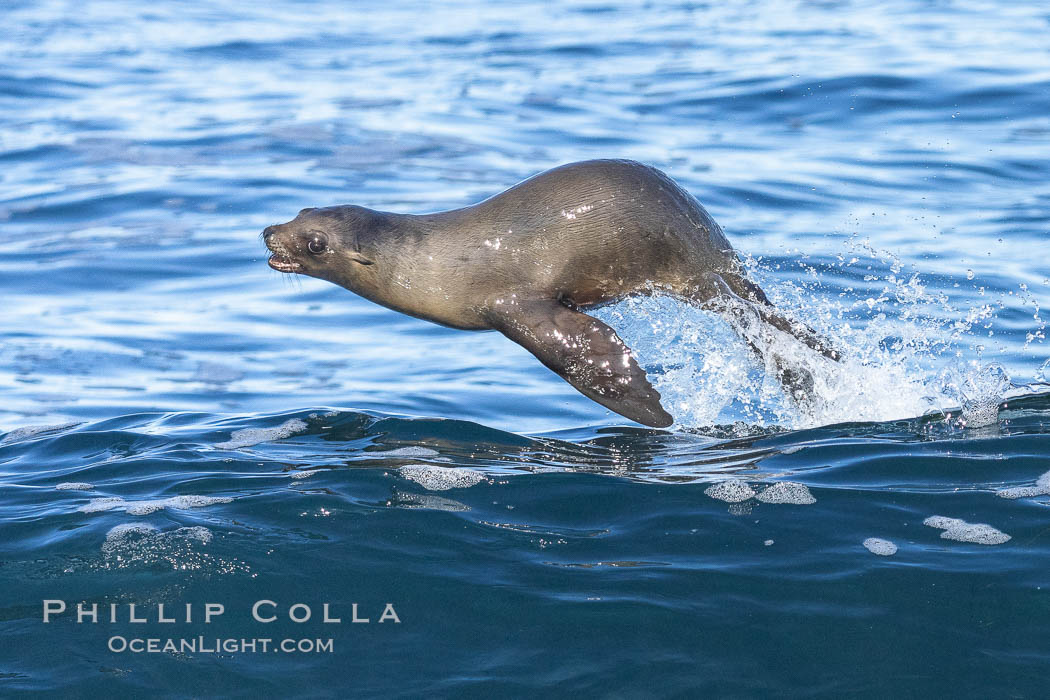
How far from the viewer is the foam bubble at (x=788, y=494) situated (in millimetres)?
6543

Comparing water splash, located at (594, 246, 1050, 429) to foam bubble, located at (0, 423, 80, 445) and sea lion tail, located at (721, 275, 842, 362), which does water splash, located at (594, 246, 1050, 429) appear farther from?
foam bubble, located at (0, 423, 80, 445)

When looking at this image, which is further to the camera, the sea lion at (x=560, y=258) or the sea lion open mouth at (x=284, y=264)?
the sea lion open mouth at (x=284, y=264)

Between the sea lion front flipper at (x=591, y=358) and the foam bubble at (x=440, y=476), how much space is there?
0.89 metres

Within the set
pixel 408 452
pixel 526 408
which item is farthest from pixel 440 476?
pixel 526 408

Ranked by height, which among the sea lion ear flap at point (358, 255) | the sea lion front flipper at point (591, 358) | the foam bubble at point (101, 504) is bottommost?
the foam bubble at point (101, 504)

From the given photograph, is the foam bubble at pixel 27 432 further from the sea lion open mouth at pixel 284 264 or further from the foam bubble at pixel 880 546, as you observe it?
the foam bubble at pixel 880 546

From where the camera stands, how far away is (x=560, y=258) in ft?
26.9

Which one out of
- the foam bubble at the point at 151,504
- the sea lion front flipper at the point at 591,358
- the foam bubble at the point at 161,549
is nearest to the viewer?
the foam bubble at the point at 161,549

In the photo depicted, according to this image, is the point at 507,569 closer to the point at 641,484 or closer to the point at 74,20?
the point at 641,484

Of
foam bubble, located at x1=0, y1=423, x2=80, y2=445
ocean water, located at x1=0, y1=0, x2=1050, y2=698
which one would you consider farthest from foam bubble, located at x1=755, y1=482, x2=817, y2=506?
foam bubble, located at x1=0, y1=423, x2=80, y2=445

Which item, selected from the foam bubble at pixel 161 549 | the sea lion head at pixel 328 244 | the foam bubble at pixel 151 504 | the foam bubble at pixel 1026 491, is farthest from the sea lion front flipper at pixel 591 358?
the foam bubble at pixel 161 549

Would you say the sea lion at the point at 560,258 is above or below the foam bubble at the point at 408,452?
above

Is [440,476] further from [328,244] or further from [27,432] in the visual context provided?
[27,432]

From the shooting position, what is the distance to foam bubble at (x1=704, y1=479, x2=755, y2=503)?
6.59 m
